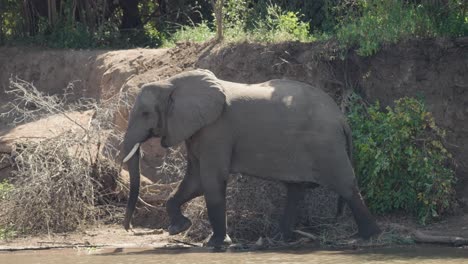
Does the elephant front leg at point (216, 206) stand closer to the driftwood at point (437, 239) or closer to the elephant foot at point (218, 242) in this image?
the elephant foot at point (218, 242)

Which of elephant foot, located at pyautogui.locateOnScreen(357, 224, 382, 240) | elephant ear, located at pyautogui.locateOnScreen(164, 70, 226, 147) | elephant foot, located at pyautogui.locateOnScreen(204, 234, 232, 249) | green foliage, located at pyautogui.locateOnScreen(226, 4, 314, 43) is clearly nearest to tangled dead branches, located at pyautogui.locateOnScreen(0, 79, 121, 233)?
elephant ear, located at pyautogui.locateOnScreen(164, 70, 226, 147)

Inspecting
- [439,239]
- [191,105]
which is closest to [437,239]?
[439,239]

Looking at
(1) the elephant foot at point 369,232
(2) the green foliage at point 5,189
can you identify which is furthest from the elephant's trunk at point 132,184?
(1) the elephant foot at point 369,232

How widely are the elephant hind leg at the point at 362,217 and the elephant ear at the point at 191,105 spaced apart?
188cm

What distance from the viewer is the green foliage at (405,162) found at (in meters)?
13.6

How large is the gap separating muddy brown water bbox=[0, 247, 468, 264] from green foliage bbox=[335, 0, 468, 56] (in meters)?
3.26

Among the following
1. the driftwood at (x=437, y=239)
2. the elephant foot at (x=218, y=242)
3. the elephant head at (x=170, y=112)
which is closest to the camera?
the driftwood at (x=437, y=239)

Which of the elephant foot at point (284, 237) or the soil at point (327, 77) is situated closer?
the elephant foot at point (284, 237)

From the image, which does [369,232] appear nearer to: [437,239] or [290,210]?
[437,239]

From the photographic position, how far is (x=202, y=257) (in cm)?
1246

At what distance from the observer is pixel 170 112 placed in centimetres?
1346

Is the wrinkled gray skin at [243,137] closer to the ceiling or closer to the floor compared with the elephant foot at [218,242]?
closer to the ceiling

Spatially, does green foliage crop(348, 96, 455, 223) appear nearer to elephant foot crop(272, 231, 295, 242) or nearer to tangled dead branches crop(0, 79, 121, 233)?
elephant foot crop(272, 231, 295, 242)

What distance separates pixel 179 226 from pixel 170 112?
137 cm
